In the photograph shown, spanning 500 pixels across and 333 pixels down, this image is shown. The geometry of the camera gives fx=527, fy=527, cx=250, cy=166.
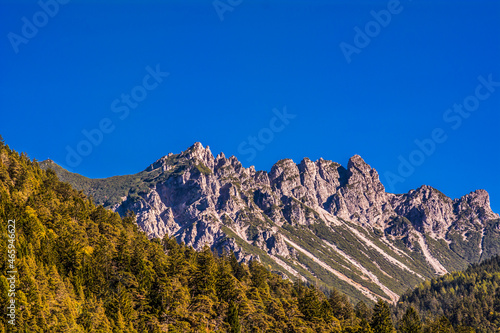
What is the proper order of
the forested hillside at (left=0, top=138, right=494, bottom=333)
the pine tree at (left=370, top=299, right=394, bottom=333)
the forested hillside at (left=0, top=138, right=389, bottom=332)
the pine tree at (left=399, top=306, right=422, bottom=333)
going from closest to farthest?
the forested hillside at (left=0, top=138, right=494, bottom=333) < the forested hillside at (left=0, top=138, right=389, bottom=332) < the pine tree at (left=370, top=299, right=394, bottom=333) < the pine tree at (left=399, top=306, right=422, bottom=333)

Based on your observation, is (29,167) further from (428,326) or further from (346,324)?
(428,326)

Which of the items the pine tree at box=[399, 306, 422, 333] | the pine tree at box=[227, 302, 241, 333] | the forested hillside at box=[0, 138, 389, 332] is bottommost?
the pine tree at box=[399, 306, 422, 333]

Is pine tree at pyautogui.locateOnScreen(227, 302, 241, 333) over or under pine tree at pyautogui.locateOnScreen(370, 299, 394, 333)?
over

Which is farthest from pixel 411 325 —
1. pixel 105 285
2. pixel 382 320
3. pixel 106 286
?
pixel 105 285

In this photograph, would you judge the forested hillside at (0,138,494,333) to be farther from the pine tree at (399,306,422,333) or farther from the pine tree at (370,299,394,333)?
the pine tree at (399,306,422,333)

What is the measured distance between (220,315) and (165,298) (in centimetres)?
1262

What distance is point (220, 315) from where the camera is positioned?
359 feet

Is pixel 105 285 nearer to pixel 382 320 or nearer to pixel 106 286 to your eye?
pixel 106 286

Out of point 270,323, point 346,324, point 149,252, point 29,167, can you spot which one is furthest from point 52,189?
point 346,324

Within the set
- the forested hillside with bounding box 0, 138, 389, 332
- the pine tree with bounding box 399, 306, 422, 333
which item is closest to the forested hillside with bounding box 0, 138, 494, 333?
the forested hillside with bounding box 0, 138, 389, 332

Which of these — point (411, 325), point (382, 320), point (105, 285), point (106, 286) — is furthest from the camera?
point (411, 325)

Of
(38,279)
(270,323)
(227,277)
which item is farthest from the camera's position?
(227,277)

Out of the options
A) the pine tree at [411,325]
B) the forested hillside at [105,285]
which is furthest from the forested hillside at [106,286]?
the pine tree at [411,325]

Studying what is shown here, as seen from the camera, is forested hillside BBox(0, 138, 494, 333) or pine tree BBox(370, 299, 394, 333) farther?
pine tree BBox(370, 299, 394, 333)
